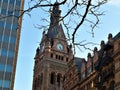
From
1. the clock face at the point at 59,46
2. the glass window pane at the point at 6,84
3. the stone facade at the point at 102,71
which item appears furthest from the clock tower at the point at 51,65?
the stone facade at the point at 102,71

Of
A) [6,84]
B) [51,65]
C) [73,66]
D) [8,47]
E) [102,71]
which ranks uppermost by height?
[51,65]

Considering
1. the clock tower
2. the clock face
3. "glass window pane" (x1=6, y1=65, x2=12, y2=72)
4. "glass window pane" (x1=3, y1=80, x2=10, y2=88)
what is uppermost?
the clock face

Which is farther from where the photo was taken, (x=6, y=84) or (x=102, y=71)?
(x=6, y=84)

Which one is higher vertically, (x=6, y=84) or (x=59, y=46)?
(x=59, y=46)

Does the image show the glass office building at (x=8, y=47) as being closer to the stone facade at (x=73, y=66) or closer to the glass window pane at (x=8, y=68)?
the glass window pane at (x=8, y=68)

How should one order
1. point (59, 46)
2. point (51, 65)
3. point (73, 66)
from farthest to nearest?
point (59, 46)
point (51, 65)
point (73, 66)

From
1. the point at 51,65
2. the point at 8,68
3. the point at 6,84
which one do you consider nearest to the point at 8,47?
the point at 8,68

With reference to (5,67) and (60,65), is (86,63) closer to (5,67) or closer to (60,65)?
(5,67)

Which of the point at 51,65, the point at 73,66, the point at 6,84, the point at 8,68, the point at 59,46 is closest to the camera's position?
the point at 73,66

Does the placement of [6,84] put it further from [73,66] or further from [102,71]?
[102,71]

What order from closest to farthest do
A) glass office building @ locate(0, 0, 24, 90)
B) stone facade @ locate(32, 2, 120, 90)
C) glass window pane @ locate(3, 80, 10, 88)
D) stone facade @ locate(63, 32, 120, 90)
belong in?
stone facade @ locate(32, 2, 120, 90)
stone facade @ locate(63, 32, 120, 90)
glass window pane @ locate(3, 80, 10, 88)
glass office building @ locate(0, 0, 24, 90)

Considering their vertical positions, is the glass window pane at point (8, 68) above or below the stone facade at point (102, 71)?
above

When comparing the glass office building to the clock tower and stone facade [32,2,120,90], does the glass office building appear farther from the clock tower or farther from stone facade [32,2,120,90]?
the clock tower

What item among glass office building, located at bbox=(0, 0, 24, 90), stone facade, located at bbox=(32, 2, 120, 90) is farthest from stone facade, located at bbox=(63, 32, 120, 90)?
glass office building, located at bbox=(0, 0, 24, 90)
